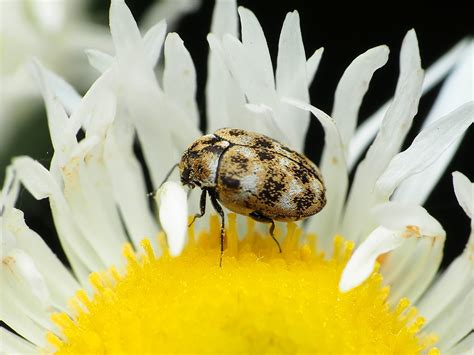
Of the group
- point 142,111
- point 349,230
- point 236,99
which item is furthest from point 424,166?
point 142,111

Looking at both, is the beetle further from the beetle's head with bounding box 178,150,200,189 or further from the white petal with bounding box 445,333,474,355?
the white petal with bounding box 445,333,474,355

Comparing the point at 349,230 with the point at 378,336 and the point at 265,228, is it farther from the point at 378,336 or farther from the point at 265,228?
the point at 378,336

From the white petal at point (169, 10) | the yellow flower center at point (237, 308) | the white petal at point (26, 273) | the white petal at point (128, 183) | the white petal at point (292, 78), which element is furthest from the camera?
the white petal at point (169, 10)

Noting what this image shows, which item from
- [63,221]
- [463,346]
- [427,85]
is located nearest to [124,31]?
[63,221]

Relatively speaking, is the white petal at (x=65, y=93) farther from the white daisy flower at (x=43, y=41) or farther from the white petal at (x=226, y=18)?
the white petal at (x=226, y=18)

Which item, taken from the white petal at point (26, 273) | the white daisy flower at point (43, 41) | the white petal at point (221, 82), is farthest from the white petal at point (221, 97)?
the white petal at point (26, 273)

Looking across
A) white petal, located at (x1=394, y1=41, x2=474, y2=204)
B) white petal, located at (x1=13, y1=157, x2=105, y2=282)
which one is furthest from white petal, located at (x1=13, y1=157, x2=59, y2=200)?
white petal, located at (x1=394, y1=41, x2=474, y2=204)

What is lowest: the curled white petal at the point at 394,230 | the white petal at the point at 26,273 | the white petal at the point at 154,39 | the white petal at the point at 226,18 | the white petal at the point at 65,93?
the curled white petal at the point at 394,230

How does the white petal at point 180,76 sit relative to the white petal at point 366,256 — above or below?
above
